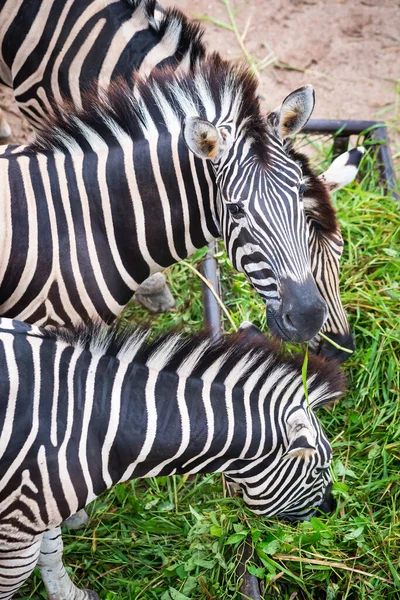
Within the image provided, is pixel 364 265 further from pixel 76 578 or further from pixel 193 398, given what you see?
pixel 76 578

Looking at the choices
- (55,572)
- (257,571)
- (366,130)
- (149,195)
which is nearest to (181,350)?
(149,195)

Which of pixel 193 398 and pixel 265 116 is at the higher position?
pixel 265 116

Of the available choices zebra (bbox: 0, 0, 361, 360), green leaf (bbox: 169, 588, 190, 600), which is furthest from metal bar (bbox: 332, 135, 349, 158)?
green leaf (bbox: 169, 588, 190, 600)

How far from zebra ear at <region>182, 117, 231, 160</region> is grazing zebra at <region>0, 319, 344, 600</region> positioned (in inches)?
43.0

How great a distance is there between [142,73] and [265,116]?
1109mm

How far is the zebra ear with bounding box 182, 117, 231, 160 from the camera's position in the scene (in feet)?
12.4

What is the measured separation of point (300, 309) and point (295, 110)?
3.86 ft

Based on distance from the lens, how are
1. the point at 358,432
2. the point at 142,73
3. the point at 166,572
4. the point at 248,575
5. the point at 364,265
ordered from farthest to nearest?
the point at 364,265, the point at 358,432, the point at 142,73, the point at 166,572, the point at 248,575

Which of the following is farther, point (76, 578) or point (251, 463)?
point (76, 578)

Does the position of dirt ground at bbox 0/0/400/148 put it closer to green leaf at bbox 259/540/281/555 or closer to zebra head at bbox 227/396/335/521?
zebra head at bbox 227/396/335/521

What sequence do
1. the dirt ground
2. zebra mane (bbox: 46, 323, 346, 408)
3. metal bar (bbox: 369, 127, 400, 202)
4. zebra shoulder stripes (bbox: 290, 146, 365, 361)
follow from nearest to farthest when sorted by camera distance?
zebra mane (bbox: 46, 323, 346, 408)
zebra shoulder stripes (bbox: 290, 146, 365, 361)
metal bar (bbox: 369, 127, 400, 202)
the dirt ground

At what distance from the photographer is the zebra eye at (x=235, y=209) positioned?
4.00 meters

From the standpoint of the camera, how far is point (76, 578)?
15.3 ft

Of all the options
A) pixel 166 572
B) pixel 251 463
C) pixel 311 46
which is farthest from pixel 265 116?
pixel 311 46
